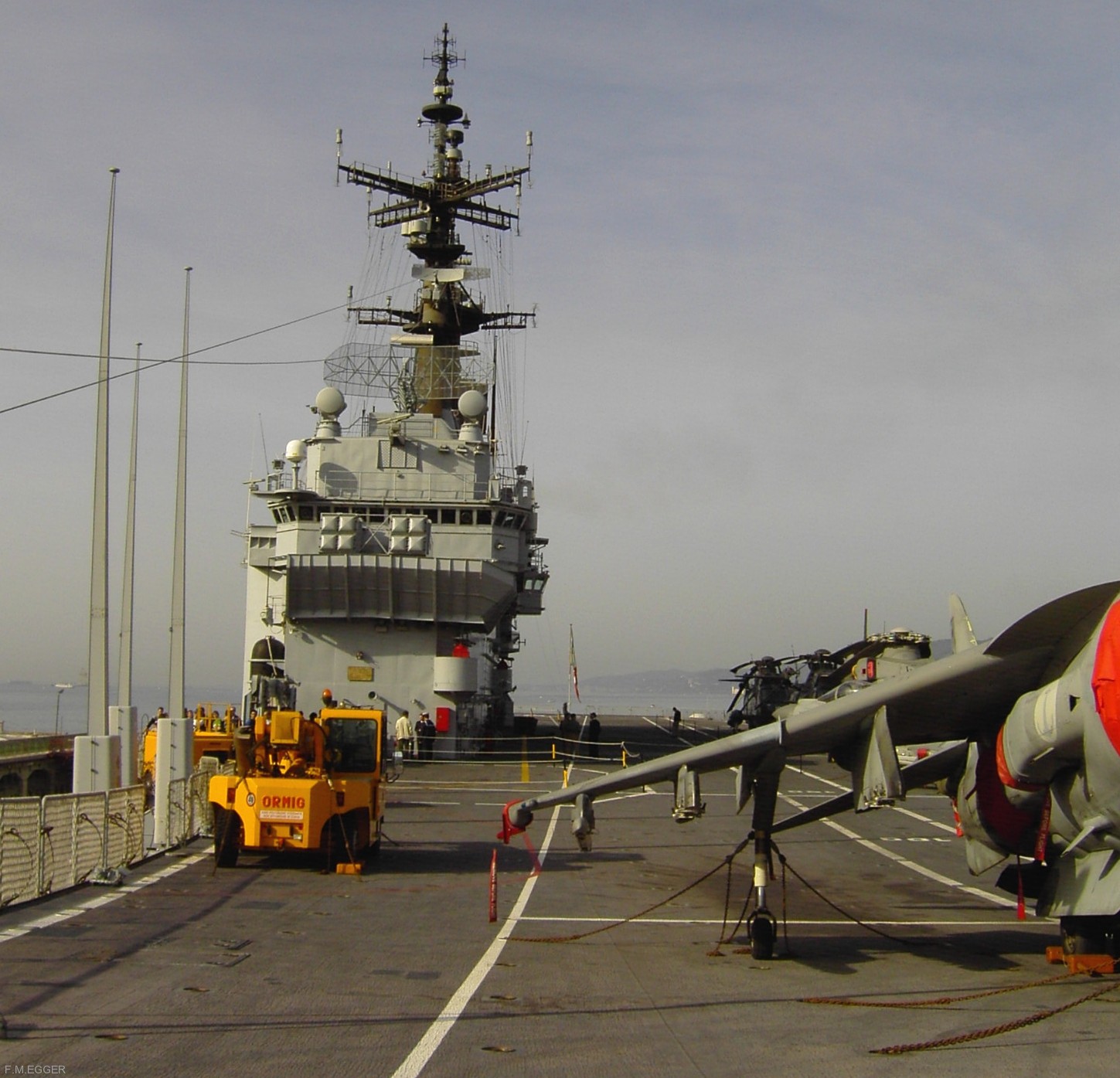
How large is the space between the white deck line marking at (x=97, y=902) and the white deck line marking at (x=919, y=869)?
11.6 metres

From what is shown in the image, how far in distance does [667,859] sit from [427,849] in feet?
14.8

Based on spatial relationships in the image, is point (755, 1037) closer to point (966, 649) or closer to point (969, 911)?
point (966, 649)

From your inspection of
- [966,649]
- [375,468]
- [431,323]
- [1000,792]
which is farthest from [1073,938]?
[431,323]

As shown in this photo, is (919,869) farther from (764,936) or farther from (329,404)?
(329,404)

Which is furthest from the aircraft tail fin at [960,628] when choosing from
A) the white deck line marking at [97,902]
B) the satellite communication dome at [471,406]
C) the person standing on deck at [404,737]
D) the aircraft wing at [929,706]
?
the satellite communication dome at [471,406]

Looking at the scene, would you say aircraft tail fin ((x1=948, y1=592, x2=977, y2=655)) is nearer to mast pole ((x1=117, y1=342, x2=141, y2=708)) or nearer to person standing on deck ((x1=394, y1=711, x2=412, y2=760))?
mast pole ((x1=117, y1=342, x2=141, y2=708))

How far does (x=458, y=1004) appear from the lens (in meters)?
10.7

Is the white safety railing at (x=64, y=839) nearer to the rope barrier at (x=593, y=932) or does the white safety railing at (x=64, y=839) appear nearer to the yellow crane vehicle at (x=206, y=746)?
the rope barrier at (x=593, y=932)

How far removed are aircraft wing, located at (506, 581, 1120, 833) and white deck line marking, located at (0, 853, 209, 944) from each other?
5553mm

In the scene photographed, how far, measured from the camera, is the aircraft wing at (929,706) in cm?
1212

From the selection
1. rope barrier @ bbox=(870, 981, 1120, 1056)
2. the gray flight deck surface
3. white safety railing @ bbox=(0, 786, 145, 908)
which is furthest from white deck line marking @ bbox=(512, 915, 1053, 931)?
white safety railing @ bbox=(0, 786, 145, 908)

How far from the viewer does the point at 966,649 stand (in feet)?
44.4

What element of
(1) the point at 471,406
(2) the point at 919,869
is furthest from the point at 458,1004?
(1) the point at 471,406

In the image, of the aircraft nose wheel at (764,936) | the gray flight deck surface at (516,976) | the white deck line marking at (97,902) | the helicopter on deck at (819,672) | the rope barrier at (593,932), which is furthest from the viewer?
the helicopter on deck at (819,672)
